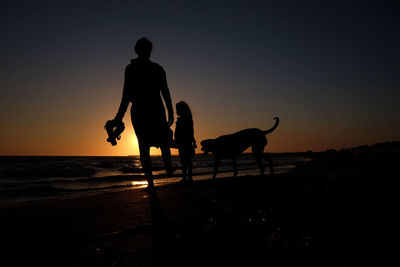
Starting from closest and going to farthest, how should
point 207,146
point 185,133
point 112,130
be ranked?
point 112,130 < point 185,133 < point 207,146

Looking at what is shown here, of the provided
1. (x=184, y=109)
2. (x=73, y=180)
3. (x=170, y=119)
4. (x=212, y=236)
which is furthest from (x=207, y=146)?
(x=73, y=180)

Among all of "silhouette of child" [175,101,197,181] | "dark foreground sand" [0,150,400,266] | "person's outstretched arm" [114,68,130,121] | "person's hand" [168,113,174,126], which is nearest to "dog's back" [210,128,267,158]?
"silhouette of child" [175,101,197,181]

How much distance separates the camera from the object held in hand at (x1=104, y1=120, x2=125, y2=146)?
3752 millimetres

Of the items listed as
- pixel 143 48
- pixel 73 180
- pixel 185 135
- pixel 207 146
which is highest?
pixel 143 48

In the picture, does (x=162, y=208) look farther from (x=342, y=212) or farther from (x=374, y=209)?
(x=374, y=209)

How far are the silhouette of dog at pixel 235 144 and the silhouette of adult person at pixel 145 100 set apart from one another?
4.25 metres

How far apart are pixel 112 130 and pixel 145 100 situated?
27.2 inches

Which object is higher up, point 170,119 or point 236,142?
point 170,119

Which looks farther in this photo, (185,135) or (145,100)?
(185,135)

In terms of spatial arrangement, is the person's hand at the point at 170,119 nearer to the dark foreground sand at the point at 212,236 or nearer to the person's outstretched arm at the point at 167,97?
the person's outstretched arm at the point at 167,97

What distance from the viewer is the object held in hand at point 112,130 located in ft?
12.3

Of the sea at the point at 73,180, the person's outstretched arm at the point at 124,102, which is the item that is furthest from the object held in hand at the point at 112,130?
the sea at the point at 73,180

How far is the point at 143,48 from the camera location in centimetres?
387

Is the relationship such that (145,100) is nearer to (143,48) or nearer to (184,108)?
(143,48)
